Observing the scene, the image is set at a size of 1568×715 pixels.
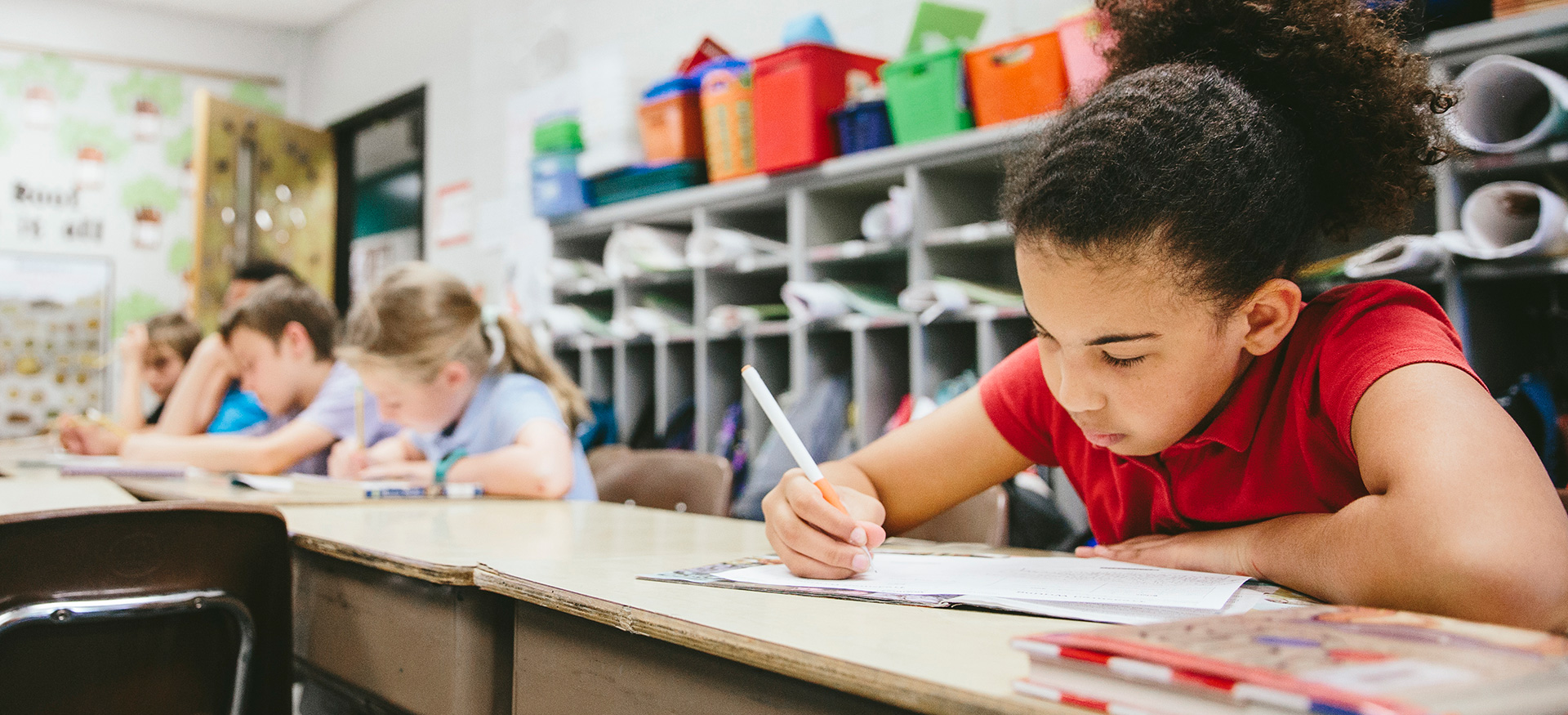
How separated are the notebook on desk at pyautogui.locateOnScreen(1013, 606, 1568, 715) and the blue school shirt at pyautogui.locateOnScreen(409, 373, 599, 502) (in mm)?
1679

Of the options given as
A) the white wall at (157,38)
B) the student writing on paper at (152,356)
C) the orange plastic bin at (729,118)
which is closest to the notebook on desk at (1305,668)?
the orange plastic bin at (729,118)

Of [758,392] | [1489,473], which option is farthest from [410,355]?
[1489,473]

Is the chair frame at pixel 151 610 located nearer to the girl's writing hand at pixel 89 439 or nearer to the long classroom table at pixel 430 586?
the long classroom table at pixel 430 586

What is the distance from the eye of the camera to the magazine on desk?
0.78 m

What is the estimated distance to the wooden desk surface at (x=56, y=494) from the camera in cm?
165

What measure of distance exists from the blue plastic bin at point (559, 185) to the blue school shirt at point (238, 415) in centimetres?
116

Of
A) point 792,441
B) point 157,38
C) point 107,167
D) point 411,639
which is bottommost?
point 411,639

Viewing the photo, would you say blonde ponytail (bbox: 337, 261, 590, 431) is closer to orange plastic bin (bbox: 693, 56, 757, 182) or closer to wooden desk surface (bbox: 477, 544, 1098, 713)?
orange plastic bin (bbox: 693, 56, 757, 182)

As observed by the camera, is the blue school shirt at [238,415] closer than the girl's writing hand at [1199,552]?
No

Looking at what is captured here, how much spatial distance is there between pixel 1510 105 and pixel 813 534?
165 cm

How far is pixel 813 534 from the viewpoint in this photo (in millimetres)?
995

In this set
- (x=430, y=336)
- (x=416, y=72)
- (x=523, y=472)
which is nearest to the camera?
(x=523, y=472)

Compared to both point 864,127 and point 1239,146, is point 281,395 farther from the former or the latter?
point 1239,146

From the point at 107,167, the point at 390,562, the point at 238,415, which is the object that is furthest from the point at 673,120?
the point at 107,167
